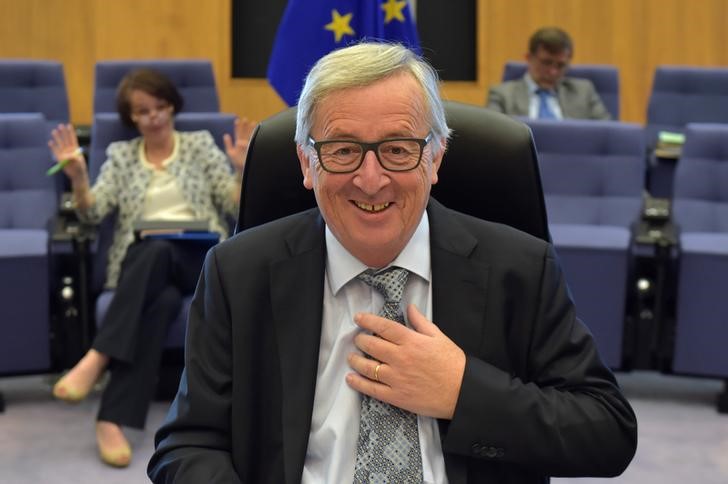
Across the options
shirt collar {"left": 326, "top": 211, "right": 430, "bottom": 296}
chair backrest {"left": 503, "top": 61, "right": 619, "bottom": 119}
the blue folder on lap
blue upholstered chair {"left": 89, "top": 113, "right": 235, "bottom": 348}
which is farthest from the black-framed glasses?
chair backrest {"left": 503, "top": 61, "right": 619, "bottom": 119}

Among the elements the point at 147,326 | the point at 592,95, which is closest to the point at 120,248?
the point at 147,326

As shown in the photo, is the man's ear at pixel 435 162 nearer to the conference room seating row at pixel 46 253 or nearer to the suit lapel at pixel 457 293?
the suit lapel at pixel 457 293

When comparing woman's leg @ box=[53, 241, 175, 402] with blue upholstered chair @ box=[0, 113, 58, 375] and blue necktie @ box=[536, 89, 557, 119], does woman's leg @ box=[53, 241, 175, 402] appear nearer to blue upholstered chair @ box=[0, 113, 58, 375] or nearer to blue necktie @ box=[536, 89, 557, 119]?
blue upholstered chair @ box=[0, 113, 58, 375]

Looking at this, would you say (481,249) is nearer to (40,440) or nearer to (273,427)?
(273,427)

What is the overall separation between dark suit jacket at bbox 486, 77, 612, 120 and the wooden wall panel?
3.51ft

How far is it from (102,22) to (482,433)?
5499 millimetres

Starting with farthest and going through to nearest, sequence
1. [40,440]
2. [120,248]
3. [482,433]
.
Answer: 1. [120,248]
2. [40,440]
3. [482,433]

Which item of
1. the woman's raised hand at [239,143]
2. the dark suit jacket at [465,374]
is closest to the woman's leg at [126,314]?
the woman's raised hand at [239,143]

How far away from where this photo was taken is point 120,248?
4020 mm

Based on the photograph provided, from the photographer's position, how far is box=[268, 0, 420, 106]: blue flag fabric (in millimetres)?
3877

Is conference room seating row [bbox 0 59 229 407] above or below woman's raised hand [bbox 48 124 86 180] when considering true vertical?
below

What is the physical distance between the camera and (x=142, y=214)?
409 cm

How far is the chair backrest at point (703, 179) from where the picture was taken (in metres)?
4.29

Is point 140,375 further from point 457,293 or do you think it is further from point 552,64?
point 552,64
